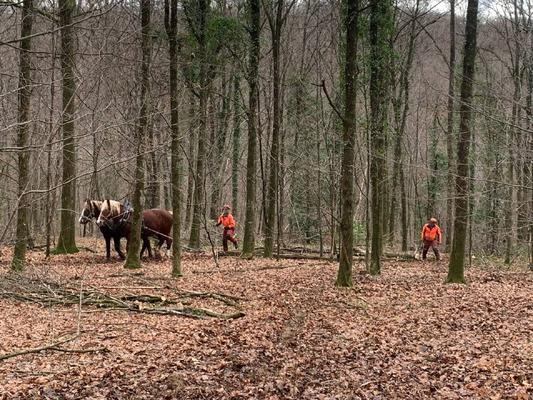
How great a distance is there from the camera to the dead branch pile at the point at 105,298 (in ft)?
35.1

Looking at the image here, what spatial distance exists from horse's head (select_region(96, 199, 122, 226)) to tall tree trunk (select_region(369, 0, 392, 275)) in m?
7.98

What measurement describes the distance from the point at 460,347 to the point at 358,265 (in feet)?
37.5

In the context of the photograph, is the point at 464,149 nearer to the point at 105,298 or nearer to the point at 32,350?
the point at 105,298

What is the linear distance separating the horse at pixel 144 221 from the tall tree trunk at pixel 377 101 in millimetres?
6850

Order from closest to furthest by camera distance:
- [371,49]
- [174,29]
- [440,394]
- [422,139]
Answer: [440,394]
[174,29]
[371,49]
[422,139]

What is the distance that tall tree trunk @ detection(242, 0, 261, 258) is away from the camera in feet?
63.9

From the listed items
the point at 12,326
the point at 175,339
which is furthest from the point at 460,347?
the point at 12,326

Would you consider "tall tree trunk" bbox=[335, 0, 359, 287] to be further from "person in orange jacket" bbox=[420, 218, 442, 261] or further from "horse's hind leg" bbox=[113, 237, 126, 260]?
"person in orange jacket" bbox=[420, 218, 442, 261]

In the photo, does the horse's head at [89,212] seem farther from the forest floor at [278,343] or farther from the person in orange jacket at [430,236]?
the person in orange jacket at [430,236]

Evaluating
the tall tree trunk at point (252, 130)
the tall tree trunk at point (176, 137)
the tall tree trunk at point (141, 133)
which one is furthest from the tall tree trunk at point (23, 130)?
the tall tree trunk at point (252, 130)

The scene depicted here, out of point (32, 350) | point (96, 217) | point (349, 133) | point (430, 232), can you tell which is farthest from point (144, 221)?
point (430, 232)

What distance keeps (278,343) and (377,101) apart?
9.90 metres

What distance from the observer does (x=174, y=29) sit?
558 inches

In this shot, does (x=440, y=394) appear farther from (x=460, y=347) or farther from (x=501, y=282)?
(x=501, y=282)
